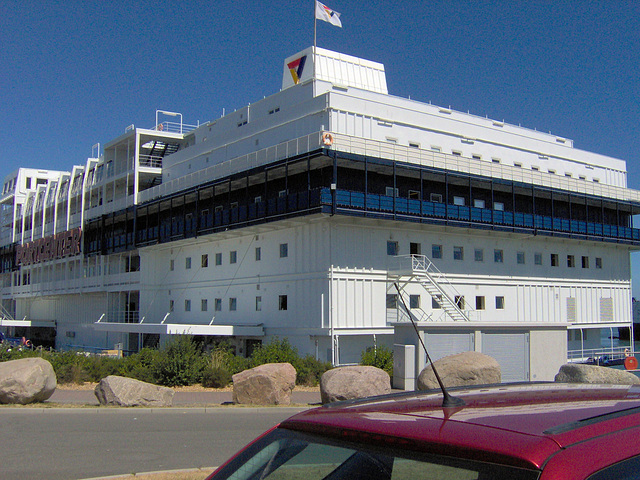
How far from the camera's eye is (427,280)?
123 ft

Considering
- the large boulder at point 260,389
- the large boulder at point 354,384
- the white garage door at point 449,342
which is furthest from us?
the white garage door at point 449,342

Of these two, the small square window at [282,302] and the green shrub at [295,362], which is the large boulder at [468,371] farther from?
the small square window at [282,302]

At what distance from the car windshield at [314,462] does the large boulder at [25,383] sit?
1653 cm

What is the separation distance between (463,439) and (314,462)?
36.5 inches

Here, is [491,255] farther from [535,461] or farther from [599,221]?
[535,461]

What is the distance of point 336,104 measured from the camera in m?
36.8

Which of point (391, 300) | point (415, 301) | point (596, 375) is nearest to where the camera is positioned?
point (596, 375)

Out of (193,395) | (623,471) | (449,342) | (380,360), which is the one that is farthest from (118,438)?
(380,360)

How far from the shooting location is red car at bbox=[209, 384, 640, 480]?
2.18 m

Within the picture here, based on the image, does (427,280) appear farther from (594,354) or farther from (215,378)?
(594,354)

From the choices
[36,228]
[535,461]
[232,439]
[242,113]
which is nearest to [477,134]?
[242,113]

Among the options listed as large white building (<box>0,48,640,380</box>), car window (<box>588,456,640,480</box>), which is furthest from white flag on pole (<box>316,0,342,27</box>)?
car window (<box>588,456,640,480</box>)

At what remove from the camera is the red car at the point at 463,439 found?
2.18 m

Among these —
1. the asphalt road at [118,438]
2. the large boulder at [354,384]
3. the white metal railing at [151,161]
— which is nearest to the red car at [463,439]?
the asphalt road at [118,438]
